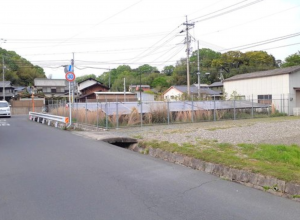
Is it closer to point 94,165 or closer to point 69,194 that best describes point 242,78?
point 94,165

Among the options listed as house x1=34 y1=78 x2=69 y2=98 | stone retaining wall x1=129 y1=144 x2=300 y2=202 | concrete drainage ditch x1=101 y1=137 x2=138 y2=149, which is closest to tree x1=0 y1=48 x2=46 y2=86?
house x1=34 y1=78 x2=69 y2=98

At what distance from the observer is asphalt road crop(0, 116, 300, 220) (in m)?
4.80

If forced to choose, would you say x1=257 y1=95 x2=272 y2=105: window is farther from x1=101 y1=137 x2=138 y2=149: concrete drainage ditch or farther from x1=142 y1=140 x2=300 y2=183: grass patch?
x1=142 y1=140 x2=300 y2=183: grass patch

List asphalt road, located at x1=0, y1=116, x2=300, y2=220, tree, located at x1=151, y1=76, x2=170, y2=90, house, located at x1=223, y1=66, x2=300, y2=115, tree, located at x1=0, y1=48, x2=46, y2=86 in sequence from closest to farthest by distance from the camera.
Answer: asphalt road, located at x1=0, y1=116, x2=300, y2=220, house, located at x1=223, y1=66, x2=300, y2=115, tree, located at x1=0, y1=48, x2=46, y2=86, tree, located at x1=151, y1=76, x2=170, y2=90

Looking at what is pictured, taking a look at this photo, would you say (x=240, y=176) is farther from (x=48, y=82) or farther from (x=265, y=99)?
(x=48, y=82)

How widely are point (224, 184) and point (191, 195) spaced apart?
1.21m

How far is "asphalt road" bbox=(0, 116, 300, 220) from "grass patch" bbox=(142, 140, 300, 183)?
671 millimetres

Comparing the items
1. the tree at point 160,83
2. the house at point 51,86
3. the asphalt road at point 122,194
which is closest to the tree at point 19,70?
the house at point 51,86

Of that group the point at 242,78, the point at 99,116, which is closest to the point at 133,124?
the point at 99,116

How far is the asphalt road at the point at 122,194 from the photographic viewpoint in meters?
4.80

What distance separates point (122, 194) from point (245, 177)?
2.89 meters

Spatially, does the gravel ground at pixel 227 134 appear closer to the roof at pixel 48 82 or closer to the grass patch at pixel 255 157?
the grass patch at pixel 255 157

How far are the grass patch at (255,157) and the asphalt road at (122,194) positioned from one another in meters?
0.67

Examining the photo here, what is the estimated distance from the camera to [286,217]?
472 cm
